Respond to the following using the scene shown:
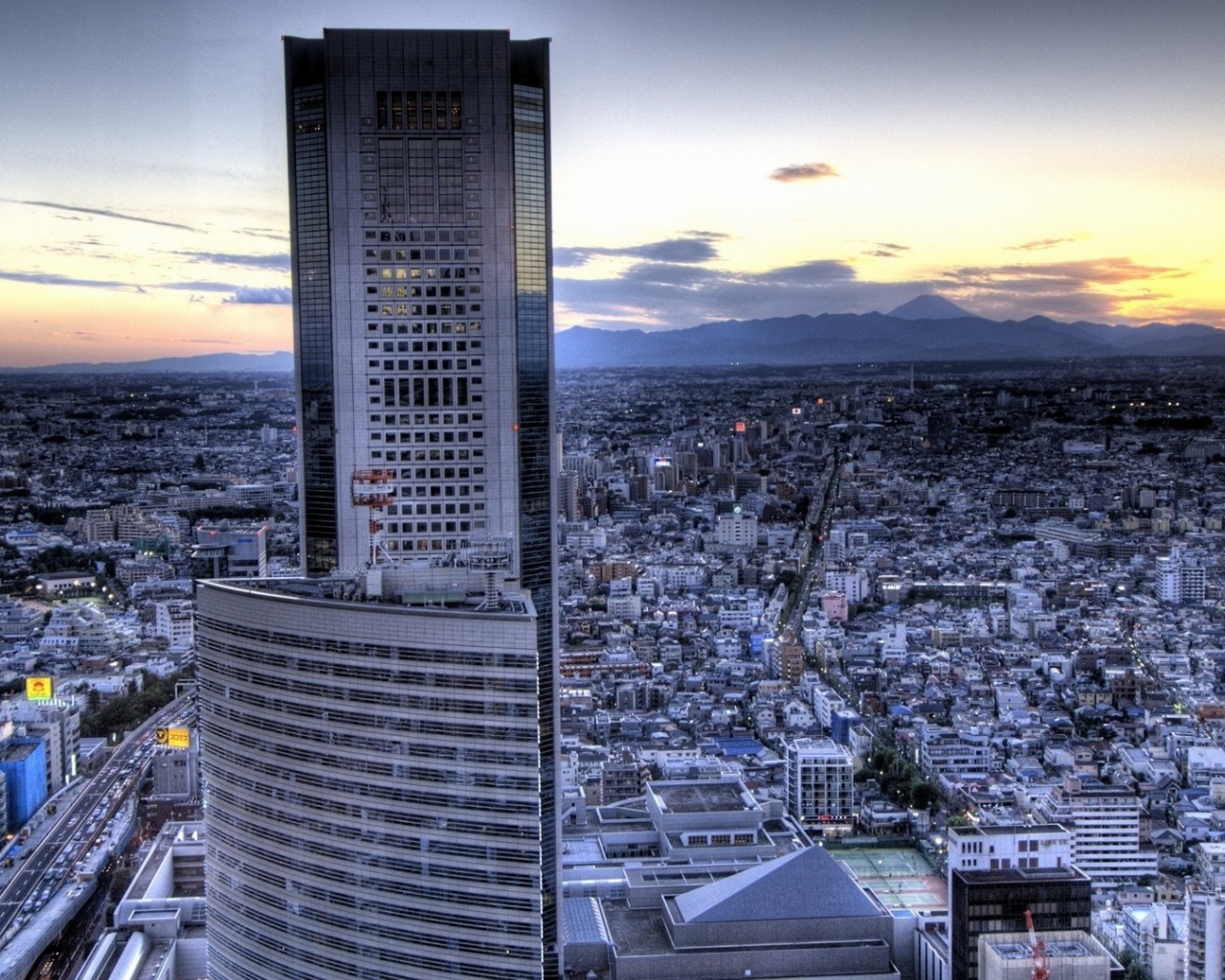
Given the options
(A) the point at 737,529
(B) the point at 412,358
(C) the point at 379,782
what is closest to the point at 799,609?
(A) the point at 737,529

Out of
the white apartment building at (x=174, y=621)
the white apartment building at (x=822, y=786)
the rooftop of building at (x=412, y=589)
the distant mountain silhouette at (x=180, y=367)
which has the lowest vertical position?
the white apartment building at (x=822, y=786)

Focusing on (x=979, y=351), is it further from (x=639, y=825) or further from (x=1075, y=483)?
(x=639, y=825)

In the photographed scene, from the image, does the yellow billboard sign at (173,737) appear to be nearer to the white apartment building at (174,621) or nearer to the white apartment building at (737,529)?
the white apartment building at (174,621)

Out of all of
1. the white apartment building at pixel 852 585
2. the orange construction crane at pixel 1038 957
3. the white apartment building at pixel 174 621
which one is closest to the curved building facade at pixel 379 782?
the orange construction crane at pixel 1038 957

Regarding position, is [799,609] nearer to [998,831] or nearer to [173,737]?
[173,737]

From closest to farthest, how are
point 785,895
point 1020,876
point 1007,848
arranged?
point 1020,876
point 1007,848
point 785,895

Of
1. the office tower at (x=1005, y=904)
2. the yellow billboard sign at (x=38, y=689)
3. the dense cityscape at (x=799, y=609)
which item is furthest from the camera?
the yellow billboard sign at (x=38, y=689)
